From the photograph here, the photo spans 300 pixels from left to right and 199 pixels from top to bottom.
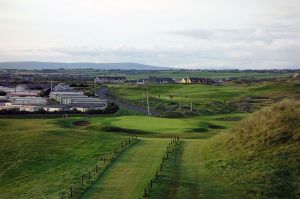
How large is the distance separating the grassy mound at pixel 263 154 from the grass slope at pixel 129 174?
3845 mm

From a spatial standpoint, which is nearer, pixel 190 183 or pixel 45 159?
pixel 190 183

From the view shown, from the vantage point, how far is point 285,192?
2453 centimetres

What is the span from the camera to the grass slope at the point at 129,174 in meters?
23.4

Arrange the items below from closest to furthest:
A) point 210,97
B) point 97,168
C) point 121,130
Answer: point 97,168, point 121,130, point 210,97

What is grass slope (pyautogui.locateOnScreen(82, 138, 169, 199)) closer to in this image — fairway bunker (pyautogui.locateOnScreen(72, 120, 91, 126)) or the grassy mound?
the grassy mound

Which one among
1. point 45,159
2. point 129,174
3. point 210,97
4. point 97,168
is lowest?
point 210,97

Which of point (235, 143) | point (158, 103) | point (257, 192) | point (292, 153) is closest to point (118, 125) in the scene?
point (235, 143)

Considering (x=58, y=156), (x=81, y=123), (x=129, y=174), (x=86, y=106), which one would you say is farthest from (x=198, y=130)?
(x=86, y=106)

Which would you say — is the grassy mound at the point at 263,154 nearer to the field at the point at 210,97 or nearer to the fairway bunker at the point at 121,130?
the fairway bunker at the point at 121,130

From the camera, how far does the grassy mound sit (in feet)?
83.1

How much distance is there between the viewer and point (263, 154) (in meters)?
30.2

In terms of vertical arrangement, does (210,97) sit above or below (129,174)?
below

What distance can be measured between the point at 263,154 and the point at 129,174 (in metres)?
9.04

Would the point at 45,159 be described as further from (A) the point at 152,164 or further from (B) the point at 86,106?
(B) the point at 86,106
